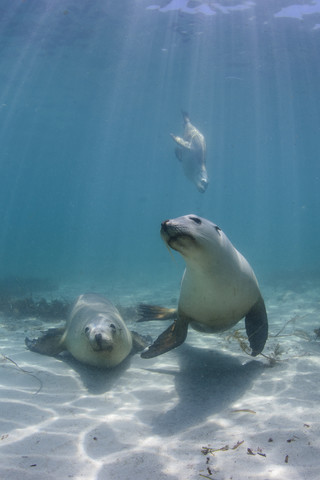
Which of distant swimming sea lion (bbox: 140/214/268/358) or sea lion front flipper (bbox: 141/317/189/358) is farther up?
distant swimming sea lion (bbox: 140/214/268/358)

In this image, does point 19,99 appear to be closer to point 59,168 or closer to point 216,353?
point 216,353

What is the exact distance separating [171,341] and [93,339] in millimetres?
871

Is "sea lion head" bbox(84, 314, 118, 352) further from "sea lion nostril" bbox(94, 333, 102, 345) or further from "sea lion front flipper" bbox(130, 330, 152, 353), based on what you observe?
"sea lion front flipper" bbox(130, 330, 152, 353)

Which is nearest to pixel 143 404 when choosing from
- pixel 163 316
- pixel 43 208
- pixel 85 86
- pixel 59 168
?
pixel 163 316

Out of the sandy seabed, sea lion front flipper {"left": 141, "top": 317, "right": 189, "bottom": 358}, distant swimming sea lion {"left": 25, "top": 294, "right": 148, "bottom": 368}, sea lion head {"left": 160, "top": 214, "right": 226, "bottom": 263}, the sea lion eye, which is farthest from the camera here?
distant swimming sea lion {"left": 25, "top": 294, "right": 148, "bottom": 368}

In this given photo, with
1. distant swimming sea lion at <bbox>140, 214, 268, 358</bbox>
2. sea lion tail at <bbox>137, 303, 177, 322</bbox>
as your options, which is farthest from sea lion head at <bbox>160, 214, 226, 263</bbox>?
sea lion tail at <bbox>137, 303, 177, 322</bbox>

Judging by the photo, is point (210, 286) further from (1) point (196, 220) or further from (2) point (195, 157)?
(2) point (195, 157)

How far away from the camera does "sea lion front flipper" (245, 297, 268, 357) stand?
3.57 meters

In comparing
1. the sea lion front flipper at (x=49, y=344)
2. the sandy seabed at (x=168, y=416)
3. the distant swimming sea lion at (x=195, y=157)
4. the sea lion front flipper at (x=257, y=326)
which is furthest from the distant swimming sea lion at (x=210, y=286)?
the distant swimming sea lion at (x=195, y=157)

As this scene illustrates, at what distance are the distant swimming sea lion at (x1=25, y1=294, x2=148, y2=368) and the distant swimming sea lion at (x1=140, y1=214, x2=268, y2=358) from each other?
50cm

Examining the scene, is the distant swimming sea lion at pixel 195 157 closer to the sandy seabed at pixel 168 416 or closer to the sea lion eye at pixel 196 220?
the sandy seabed at pixel 168 416

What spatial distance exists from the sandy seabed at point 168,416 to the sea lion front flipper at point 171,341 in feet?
1.13

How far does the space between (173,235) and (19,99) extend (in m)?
27.5

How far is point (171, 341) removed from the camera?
3639mm
